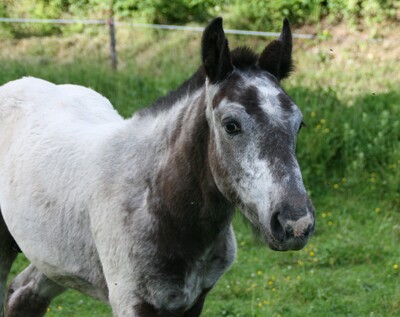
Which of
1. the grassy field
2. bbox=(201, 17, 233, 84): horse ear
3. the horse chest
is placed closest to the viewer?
bbox=(201, 17, 233, 84): horse ear

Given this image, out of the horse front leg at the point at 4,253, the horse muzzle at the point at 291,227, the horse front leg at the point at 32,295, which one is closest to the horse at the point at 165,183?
the horse muzzle at the point at 291,227

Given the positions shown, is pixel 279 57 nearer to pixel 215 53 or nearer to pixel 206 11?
pixel 215 53

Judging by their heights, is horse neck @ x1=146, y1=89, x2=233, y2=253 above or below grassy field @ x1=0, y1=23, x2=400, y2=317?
above

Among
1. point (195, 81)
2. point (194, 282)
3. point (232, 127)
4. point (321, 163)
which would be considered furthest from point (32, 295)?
point (321, 163)

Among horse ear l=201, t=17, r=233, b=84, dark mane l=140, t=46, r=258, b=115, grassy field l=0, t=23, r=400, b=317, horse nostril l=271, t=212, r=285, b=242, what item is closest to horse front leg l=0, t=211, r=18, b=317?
grassy field l=0, t=23, r=400, b=317

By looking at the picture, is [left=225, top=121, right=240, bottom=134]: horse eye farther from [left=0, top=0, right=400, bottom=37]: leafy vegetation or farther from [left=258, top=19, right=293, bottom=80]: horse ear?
[left=0, top=0, right=400, bottom=37]: leafy vegetation

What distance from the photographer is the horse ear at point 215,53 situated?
373 centimetres

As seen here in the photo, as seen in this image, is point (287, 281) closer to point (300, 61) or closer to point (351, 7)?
point (300, 61)

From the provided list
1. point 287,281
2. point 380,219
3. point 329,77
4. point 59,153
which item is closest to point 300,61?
point 329,77

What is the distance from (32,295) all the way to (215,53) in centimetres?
245

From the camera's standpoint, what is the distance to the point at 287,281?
6.76 metres

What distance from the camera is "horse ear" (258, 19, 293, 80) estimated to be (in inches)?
155

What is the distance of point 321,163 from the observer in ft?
29.1

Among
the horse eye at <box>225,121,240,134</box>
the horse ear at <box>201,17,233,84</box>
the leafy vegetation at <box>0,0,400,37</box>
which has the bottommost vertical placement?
the leafy vegetation at <box>0,0,400,37</box>
